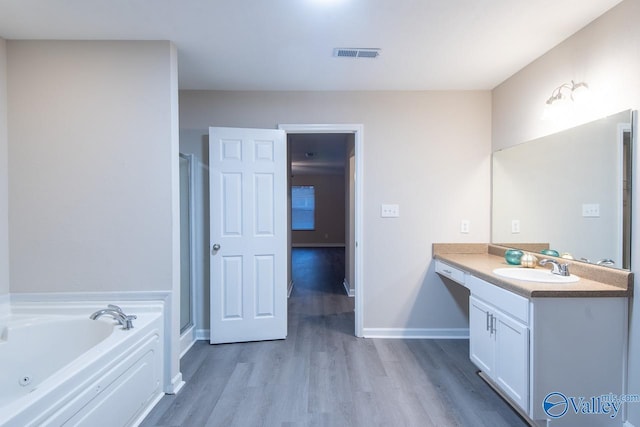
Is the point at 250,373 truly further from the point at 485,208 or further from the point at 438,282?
the point at 485,208

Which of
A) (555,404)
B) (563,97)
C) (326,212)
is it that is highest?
(563,97)

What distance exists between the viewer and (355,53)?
2277 mm

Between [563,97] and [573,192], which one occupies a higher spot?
[563,97]

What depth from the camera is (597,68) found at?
1859mm

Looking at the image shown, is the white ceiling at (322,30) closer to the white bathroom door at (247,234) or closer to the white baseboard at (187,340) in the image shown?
the white bathroom door at (247,234)

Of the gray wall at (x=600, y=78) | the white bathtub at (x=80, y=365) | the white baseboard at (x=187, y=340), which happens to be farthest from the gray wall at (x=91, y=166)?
the gray wall at (x=600, y=78)

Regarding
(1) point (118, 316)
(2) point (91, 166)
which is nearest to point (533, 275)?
(1) point (118, 316)

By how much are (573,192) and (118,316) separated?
3.03 meters

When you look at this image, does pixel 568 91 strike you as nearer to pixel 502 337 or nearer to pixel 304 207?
pixel 502 337

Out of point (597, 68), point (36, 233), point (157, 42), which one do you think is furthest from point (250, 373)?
point (597, 68)

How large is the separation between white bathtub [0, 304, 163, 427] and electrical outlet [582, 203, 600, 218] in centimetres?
284

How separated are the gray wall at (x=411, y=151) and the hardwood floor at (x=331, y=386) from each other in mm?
541

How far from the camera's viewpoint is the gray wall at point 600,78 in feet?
5.38

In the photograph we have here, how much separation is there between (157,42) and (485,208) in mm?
3042
